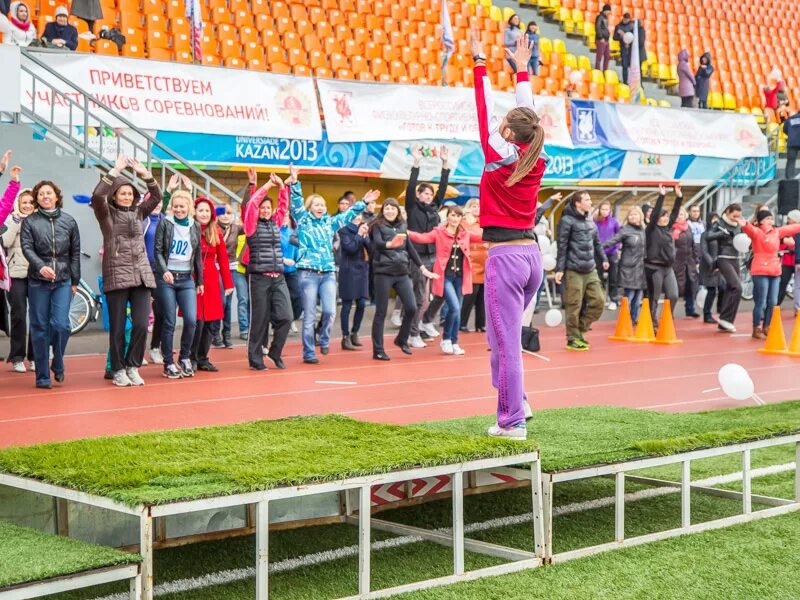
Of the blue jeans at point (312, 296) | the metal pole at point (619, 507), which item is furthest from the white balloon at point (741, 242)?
the metal pole at point (619, 507)

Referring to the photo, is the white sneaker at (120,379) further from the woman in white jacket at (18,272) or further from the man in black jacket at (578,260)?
the man in black jacket at (578,260)

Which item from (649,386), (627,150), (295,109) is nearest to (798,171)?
(627,150)

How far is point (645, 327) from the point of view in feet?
54.6

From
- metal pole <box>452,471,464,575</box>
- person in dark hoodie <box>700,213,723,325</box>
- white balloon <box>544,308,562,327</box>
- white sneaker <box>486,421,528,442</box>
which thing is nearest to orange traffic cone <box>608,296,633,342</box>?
white balloon <box>544,308,562,327</box>

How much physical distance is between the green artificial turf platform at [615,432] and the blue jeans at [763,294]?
9.00 metres

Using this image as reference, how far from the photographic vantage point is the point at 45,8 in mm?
18281

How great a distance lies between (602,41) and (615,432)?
69.0ft

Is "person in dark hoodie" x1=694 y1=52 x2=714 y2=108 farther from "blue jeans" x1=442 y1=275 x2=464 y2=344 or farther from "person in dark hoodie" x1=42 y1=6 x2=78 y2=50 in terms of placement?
"person in dark hoodie" x1=42 y1=6 x2=78 y2=50

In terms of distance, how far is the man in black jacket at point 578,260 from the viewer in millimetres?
14336

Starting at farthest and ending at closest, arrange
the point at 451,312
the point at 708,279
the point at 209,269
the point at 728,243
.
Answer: the point at 708,279, the point at 728,243, the point at 451,312, the point at 209,269

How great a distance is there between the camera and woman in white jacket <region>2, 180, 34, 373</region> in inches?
441

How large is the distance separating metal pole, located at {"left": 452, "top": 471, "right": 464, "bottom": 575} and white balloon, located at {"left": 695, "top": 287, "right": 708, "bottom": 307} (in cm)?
1496

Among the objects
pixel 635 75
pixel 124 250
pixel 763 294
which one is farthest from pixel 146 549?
pixel 635 75

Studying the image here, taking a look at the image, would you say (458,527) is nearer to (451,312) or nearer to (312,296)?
(312,296)
